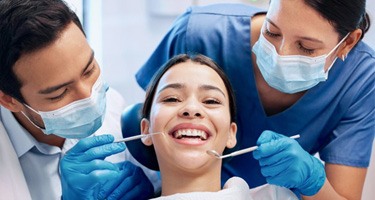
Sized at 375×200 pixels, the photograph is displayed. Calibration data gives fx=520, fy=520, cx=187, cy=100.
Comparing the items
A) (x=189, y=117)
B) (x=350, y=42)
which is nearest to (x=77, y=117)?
(x=189, y=117)

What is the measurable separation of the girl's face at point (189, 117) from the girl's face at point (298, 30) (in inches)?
9.6

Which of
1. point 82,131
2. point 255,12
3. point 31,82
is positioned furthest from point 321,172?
point 31,82

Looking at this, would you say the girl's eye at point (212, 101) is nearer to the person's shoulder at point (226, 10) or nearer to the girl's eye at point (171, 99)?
the girl's eye at point (171, 99)

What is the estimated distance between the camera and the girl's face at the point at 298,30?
1.43 metres

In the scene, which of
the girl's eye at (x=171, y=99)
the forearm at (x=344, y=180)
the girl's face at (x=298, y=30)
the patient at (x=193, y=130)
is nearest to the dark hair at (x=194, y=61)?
the patient at (x=193, y=130)

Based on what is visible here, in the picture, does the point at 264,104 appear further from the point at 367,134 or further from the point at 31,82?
the point at 31,82

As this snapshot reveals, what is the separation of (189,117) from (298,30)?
397mm

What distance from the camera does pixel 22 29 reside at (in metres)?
1.41

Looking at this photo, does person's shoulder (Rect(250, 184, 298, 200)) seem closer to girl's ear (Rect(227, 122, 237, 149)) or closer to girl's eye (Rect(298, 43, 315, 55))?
girl's ear (Rect(227, 122, 237, 149))

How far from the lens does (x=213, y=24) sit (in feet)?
5.74

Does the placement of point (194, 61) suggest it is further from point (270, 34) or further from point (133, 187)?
point (133, 187)

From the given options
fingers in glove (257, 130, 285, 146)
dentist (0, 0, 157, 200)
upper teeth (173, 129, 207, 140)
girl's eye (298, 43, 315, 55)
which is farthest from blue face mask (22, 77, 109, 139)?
girl's eye (298, 43, 315, 55)

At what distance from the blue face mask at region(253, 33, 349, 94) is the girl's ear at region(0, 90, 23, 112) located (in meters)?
0.75

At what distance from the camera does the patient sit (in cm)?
152
